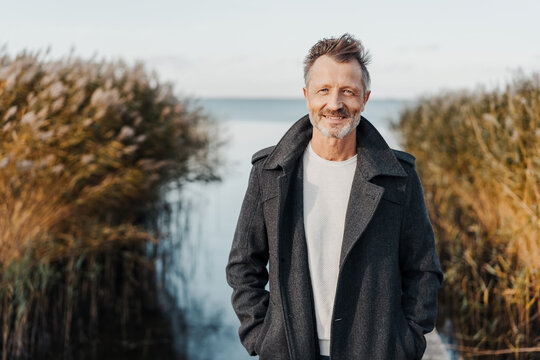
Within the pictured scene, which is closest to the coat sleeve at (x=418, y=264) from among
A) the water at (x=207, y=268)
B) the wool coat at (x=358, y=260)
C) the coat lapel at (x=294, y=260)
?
the wool coat at (x=358, y=260)

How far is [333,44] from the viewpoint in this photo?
5.62 feet

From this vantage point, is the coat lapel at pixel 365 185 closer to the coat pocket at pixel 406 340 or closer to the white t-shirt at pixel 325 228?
the white t-shirt at pixel 325 228

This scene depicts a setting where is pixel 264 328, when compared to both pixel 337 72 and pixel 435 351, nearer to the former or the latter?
pixel 337 72

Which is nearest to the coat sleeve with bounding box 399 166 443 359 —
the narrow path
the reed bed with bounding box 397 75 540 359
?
the narrow path

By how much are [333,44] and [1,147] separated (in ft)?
11.2

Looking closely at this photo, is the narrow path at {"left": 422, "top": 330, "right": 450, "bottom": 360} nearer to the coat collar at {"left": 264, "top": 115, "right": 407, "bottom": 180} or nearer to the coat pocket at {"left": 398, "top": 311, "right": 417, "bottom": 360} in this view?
the coat pocket at {"left": 398, "top": 311, "right": 417, "bottom": 360}

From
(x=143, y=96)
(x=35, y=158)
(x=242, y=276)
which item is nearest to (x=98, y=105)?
(x=35, y=158)

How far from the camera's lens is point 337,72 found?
1.70 meters

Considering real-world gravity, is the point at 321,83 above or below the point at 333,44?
below

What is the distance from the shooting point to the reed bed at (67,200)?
4.31 m

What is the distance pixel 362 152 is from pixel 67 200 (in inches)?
148

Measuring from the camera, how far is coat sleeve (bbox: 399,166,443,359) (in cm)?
179

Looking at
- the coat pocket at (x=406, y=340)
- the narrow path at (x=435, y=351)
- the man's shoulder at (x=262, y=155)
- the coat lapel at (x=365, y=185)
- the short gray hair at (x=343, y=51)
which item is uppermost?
the short gray hair at (x=343, y=51)

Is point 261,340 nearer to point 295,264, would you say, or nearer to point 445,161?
point 295,264
